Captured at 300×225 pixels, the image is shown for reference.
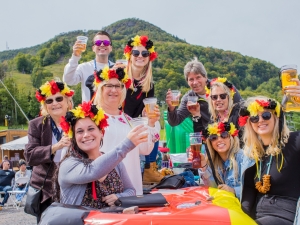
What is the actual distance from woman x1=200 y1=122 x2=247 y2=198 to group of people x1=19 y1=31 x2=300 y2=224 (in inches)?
0.5

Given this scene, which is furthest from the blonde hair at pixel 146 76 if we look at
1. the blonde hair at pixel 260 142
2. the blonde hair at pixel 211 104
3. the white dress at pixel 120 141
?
the blonde hair at pixel 260 142

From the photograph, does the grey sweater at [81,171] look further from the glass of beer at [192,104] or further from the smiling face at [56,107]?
the glass of beer at [192,104]

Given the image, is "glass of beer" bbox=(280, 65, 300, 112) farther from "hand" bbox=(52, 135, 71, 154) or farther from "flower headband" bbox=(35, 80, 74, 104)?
"flower headband" bbox=(35, 80, 74, 104)

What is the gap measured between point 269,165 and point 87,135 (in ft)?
5.61

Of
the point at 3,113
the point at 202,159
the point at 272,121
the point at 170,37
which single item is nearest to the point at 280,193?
the point at 272,121

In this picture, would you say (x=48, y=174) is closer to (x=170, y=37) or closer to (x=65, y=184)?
(x=65, y=184)

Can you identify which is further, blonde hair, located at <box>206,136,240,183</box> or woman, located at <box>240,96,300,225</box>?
blonde hair, located at <box>206,136,240,183</box>

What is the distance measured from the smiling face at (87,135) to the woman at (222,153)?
1.52 metres

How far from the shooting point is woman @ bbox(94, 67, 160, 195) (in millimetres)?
4059

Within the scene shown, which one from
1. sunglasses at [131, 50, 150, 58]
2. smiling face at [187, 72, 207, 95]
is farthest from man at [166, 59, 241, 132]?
sunglasses at [131, 50, 150, 58]

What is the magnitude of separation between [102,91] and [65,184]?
123 centimetres

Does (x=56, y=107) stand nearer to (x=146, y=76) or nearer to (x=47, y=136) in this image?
(x=47, y=136)

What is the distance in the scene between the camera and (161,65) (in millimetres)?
87625

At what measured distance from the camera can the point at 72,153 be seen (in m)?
3.52
